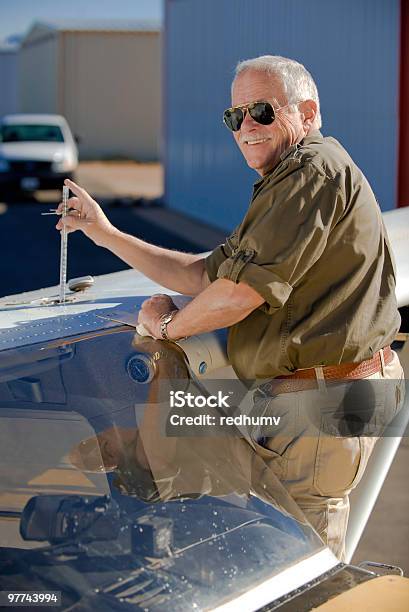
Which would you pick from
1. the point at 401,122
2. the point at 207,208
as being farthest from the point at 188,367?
the point at 207,208

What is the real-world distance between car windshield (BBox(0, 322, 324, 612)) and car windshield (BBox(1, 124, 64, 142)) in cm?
1822

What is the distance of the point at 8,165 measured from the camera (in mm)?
19078

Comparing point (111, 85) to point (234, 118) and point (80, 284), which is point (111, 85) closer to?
point (80, 284)

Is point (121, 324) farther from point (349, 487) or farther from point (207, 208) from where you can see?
point (207, 208)

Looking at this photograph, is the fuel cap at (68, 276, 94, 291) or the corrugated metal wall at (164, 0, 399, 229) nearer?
the fuel cap at (68, 276, 94, 291)

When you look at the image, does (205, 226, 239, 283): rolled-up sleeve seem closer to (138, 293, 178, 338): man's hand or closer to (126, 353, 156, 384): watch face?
(138, 293, 178, 338): man's hand

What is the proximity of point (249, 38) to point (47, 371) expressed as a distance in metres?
11.7

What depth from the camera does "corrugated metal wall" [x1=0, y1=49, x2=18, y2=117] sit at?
4659 centimetres

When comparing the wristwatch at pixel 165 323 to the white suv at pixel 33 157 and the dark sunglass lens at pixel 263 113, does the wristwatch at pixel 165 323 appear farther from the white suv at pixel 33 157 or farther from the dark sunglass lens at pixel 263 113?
the white suv at pixel 33 157

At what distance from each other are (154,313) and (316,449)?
50cm

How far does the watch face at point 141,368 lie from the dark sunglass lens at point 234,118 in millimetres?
589

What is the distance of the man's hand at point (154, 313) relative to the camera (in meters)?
2.44

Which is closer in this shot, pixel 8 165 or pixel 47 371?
pixel 47 371

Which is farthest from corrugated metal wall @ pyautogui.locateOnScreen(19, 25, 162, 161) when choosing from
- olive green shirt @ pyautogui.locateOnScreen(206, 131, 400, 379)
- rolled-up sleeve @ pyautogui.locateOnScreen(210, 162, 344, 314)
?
rolled-up sleeve @ pyautogui.locateOnScreen(210, 162, 344, 314)
